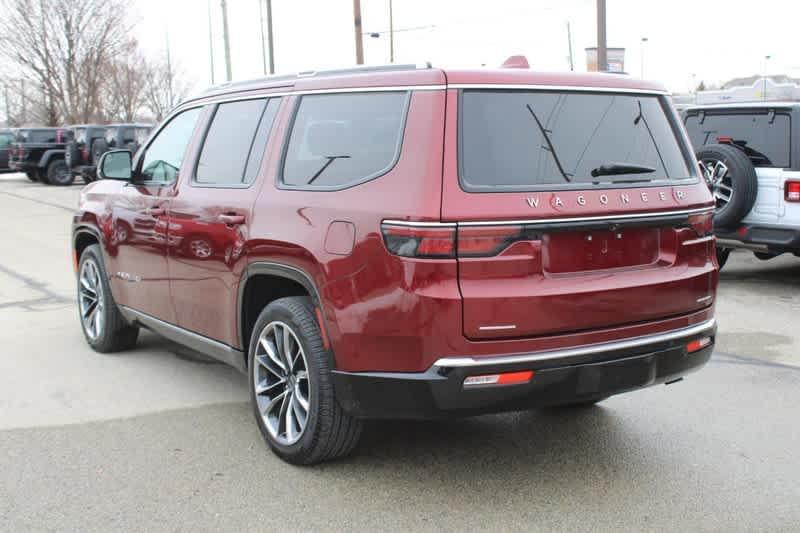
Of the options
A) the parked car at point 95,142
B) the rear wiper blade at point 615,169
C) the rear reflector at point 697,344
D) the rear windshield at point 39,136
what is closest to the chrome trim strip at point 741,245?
the rear reflector at point 697,344

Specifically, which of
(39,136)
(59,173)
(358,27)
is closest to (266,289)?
(358,27)

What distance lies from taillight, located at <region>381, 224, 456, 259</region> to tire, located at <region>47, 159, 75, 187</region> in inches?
1116

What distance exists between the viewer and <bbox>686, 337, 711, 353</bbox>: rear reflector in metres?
4.12

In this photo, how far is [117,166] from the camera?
6004 millimetres

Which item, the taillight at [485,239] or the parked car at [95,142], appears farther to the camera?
the parked car at [95,142]

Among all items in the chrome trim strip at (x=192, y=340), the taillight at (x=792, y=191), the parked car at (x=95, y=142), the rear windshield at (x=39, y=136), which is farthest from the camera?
the rear windshield at (x=39, y=136)

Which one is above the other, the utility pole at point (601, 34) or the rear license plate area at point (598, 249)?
the utility pole at point (601, 34)

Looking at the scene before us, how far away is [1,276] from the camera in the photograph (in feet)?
34.3

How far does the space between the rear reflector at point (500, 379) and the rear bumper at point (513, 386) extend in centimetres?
2

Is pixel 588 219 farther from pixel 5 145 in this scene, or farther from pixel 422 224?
pixel 5 145

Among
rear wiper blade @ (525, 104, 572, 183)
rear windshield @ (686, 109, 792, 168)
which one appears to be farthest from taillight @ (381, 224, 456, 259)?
rear windshield @ (686, 109, 792, 168)

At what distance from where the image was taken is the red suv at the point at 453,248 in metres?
3.60

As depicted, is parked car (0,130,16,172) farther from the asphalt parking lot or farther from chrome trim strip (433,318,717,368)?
chrome trim strip (433,318,717,368)

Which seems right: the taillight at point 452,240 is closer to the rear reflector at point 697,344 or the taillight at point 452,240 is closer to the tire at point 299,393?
the tire at point 299,393
